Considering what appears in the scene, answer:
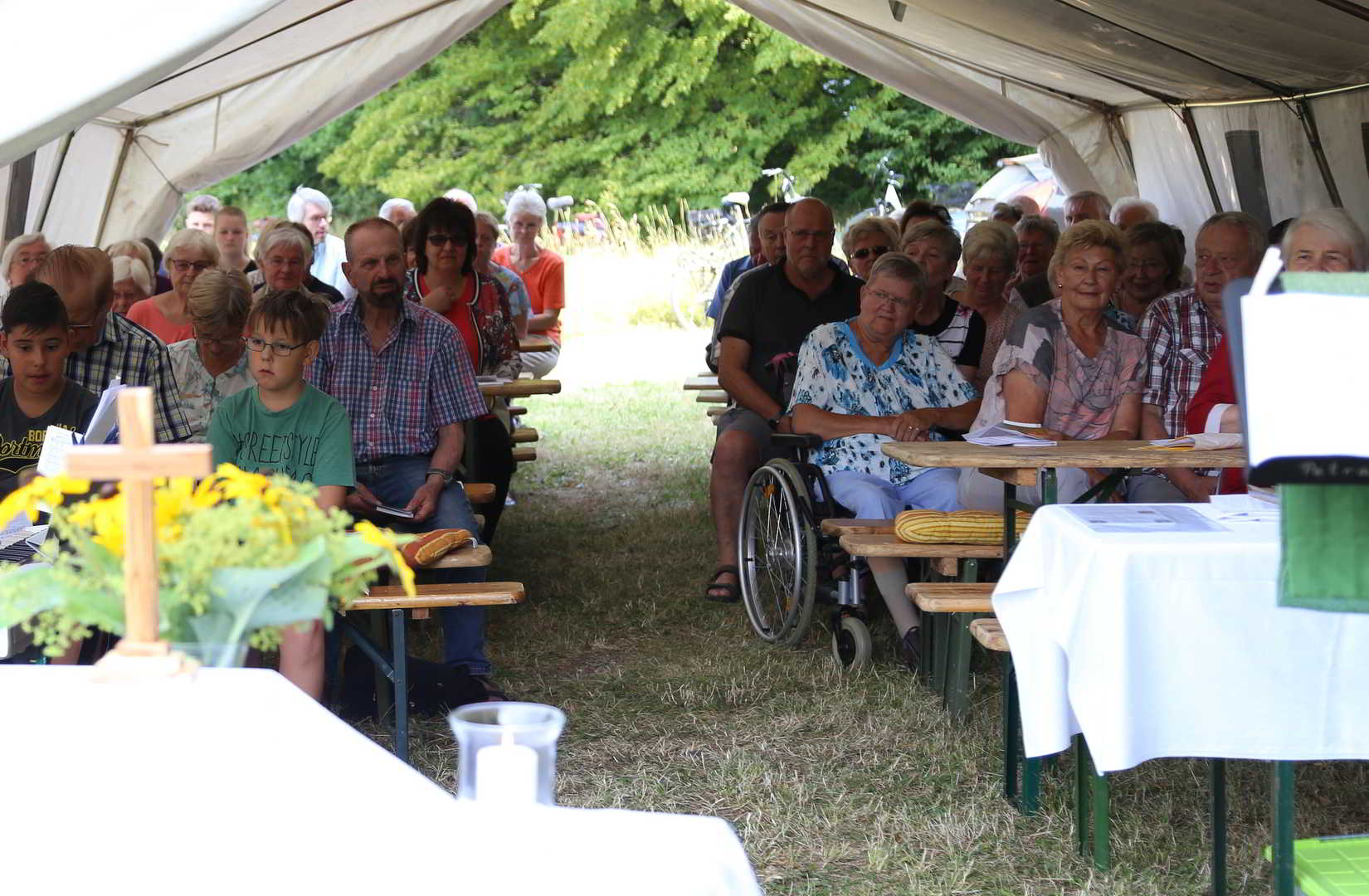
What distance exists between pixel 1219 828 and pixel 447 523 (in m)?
2.30

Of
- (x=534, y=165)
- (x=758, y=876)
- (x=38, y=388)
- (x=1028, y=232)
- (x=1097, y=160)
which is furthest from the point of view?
(x=534, y=165)

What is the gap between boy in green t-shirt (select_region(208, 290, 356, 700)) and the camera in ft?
12.2

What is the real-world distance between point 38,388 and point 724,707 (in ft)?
6.37

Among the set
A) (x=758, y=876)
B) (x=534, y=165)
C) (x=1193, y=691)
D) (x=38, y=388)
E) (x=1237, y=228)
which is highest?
(x=534, y=165)

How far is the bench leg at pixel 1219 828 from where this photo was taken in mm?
2742

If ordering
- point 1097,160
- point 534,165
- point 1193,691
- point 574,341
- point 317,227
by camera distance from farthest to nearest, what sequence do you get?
point 534,165 → point 574,341 → point 317,227 → point 1097,160 → point 1193,691

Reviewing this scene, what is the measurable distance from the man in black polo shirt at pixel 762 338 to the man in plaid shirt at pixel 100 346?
73.4 inches

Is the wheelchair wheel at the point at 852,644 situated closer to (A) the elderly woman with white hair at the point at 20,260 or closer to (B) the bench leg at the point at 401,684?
(B) the bench leg at the point at 401,684

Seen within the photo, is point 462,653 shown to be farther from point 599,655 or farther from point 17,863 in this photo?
point 17,863

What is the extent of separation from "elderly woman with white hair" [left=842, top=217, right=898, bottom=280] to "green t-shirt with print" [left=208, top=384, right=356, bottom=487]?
324 centimetres

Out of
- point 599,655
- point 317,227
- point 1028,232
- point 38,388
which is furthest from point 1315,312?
point 317,227

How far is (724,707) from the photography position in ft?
13.4

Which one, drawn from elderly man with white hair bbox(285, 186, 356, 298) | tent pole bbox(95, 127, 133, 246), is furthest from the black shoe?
elderly man with white hair bbox(285, 186, 356, 298)

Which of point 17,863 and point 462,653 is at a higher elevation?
point 17,863
